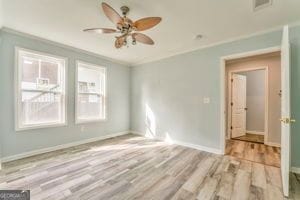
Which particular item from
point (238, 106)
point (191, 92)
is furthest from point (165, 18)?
point (238, 106)

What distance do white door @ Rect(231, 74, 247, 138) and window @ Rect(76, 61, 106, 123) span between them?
4.15 metres

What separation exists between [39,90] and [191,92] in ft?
11.8

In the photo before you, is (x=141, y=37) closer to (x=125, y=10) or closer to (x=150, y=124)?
(x=125, y=10)

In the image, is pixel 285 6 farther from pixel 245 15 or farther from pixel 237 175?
pixel 237 175

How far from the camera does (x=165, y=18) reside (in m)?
2.46

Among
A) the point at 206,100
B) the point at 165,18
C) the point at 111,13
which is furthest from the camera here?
the point at 206,100

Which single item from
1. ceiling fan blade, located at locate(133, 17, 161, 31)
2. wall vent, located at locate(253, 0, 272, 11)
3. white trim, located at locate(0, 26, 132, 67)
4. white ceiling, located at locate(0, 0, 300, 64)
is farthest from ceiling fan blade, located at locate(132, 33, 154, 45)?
white trim, located at locate(0, 26, 132, 67)

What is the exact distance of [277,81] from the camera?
4008mm

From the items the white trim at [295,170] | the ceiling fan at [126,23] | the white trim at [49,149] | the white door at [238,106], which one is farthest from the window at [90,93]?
the white trim at [295,170]

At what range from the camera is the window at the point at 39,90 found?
3025mm

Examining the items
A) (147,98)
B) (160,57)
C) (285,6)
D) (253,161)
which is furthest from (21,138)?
(285,6)

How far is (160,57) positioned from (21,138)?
12.8 ft

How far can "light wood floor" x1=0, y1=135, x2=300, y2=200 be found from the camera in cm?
192

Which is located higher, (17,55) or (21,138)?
(17,55)
